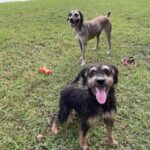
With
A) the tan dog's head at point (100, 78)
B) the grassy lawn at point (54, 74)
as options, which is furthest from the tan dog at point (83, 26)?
the tan dog's head at point (100, 78)

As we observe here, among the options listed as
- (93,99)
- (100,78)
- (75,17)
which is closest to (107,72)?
(100,78)

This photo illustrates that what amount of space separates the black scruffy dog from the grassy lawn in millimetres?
312

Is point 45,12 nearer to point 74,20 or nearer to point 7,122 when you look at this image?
point 74,20

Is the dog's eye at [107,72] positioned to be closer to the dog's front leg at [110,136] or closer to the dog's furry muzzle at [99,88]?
the dog's furry muzzle at [99,88]

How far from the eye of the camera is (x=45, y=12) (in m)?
10.0

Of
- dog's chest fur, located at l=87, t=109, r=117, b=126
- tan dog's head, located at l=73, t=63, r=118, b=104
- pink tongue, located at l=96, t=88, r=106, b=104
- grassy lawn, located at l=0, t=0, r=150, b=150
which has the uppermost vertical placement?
tan dog's head, located at l=73, t=63, r=118, b=104

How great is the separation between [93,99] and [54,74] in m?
2.30

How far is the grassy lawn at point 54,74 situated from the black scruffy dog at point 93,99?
0.31 m

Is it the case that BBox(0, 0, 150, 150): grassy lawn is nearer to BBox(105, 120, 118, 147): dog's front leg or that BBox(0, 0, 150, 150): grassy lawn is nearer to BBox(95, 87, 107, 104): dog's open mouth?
BBox(105, 120, 118, 147): dog's front leg

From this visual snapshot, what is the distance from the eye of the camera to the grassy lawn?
414cm

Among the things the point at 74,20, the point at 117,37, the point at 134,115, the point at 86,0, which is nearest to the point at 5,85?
the point at 74,20

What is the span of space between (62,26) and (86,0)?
12.0 feet

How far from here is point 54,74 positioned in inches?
227

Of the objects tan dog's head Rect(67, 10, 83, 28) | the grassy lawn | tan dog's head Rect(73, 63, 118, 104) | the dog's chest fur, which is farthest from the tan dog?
tan dog's head Rect(73, 63, 118, 104)
